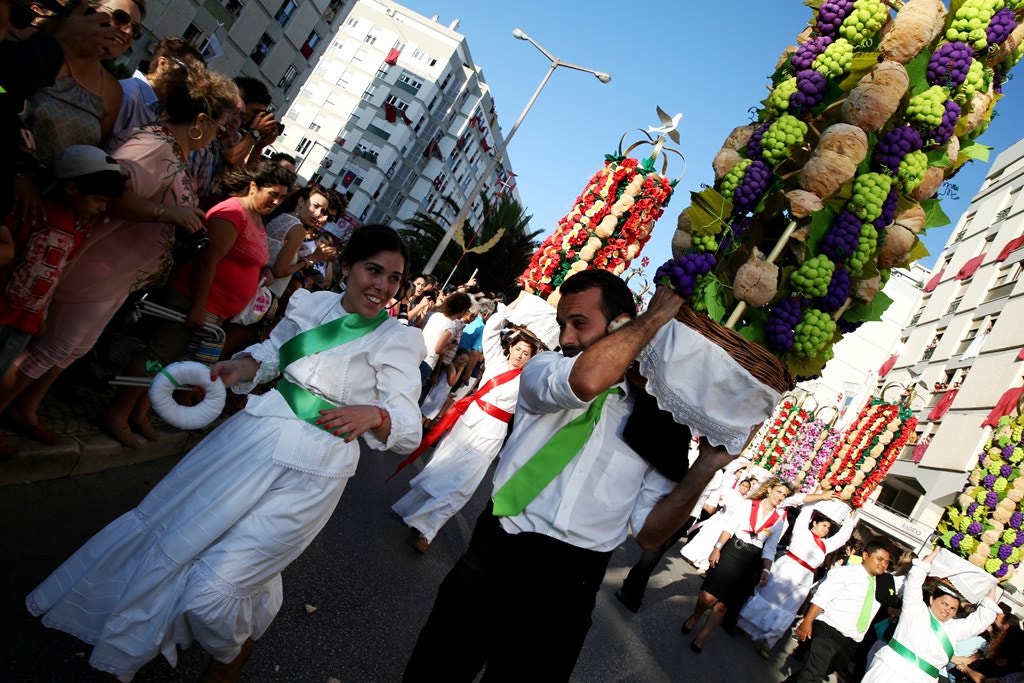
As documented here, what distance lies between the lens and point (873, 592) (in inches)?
316

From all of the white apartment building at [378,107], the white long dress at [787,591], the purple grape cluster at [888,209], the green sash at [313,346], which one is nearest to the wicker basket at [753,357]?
the purple grape cluster at [888,209]

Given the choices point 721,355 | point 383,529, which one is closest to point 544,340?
point 383,529

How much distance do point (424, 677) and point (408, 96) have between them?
213 ft

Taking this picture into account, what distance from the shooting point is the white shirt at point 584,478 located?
246 cm

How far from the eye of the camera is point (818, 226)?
229 centimetres

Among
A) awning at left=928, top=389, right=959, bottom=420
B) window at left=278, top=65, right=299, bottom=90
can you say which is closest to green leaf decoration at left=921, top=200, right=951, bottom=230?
awning at left=928, top=389, right=959, bottom=420

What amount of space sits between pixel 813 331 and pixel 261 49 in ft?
109

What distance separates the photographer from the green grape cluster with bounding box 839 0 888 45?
7.62 feet

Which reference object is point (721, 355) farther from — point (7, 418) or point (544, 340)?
point (544, 340)

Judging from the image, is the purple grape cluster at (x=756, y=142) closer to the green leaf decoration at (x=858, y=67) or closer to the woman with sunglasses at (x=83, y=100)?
the green leaf decoration at (x=858, y=67)

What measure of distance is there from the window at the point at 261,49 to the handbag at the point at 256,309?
2817 cm

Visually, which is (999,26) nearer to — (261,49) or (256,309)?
(256,309)

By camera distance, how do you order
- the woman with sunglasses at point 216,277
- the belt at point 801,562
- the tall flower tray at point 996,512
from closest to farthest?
the woman with sunglasses at point 216,277 < the belt at point 801,562 < the tall flower tray at point 996,512

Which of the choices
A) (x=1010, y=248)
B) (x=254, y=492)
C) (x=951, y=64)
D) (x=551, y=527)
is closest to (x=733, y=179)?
(x=951, y=64)
